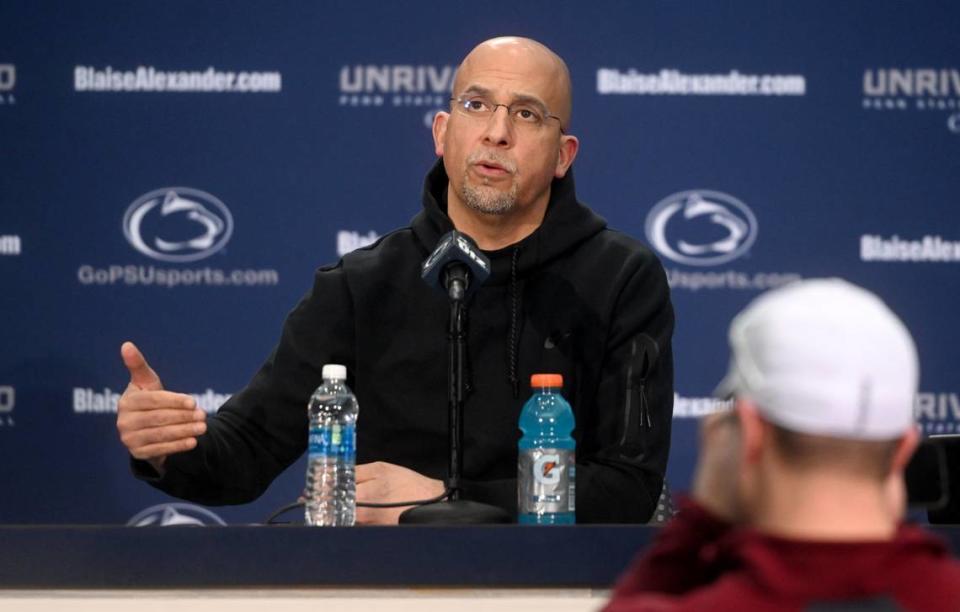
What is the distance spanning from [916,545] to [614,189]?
3.38 metres

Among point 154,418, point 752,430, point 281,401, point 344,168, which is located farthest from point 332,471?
point 344,168

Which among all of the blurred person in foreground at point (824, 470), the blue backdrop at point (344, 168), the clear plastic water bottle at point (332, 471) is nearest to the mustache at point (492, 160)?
the clear plastic water bottle at point (332, 471)

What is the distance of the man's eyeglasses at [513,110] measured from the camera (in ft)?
9.12

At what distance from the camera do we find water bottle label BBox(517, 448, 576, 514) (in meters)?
2.19

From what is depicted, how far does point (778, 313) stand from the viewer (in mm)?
866

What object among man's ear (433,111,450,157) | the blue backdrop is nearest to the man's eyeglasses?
man's ear (433,111,450,157)

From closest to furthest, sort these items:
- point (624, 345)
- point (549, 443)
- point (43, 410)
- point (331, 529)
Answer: point (331, 529)
point (549, 443)
point (624, 345)
point (43, 410)

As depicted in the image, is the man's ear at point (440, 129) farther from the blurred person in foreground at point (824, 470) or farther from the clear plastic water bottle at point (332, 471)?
the blurred person in foreground at point (824, 470)

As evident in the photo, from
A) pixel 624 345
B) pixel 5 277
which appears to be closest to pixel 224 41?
pixel 5 277

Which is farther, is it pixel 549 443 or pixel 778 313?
pixel 549 443

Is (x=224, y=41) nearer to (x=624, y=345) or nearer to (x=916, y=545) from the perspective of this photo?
(x=624, y=345)

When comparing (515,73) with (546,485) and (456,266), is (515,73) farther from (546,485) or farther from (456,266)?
(546,485)

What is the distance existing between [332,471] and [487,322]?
1.77ft

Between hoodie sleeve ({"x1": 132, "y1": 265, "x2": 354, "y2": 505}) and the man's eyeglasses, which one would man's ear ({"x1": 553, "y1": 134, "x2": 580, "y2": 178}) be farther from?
hoodie sleeve ({"x1": 132, "y1": 265, "x2": 354, "y2": 505})
